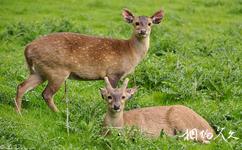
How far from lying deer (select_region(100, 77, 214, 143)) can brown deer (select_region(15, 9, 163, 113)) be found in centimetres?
103

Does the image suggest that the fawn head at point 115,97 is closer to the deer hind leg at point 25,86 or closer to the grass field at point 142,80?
the grass field at point 142,80

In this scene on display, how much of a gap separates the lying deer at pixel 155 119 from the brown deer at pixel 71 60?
1.03 metres

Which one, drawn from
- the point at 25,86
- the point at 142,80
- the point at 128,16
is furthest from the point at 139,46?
the point at 25,86

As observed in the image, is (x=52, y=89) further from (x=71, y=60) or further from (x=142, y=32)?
(x=142, y=32)

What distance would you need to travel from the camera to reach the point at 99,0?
21.0m

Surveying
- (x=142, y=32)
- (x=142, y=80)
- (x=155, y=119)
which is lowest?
(x=142, y=80)

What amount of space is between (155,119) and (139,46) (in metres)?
2.12

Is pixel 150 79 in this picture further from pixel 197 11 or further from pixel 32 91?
pixel 197 11

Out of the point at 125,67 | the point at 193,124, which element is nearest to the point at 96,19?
the point at 125,67

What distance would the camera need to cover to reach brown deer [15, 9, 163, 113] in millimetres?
9367

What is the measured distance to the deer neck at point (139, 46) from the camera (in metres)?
10.4

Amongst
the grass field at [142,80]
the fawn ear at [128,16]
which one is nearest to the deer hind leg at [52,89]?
the grass field at [142,80]

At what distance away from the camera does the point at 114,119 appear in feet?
27.5

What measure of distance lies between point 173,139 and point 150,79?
3064 mm
